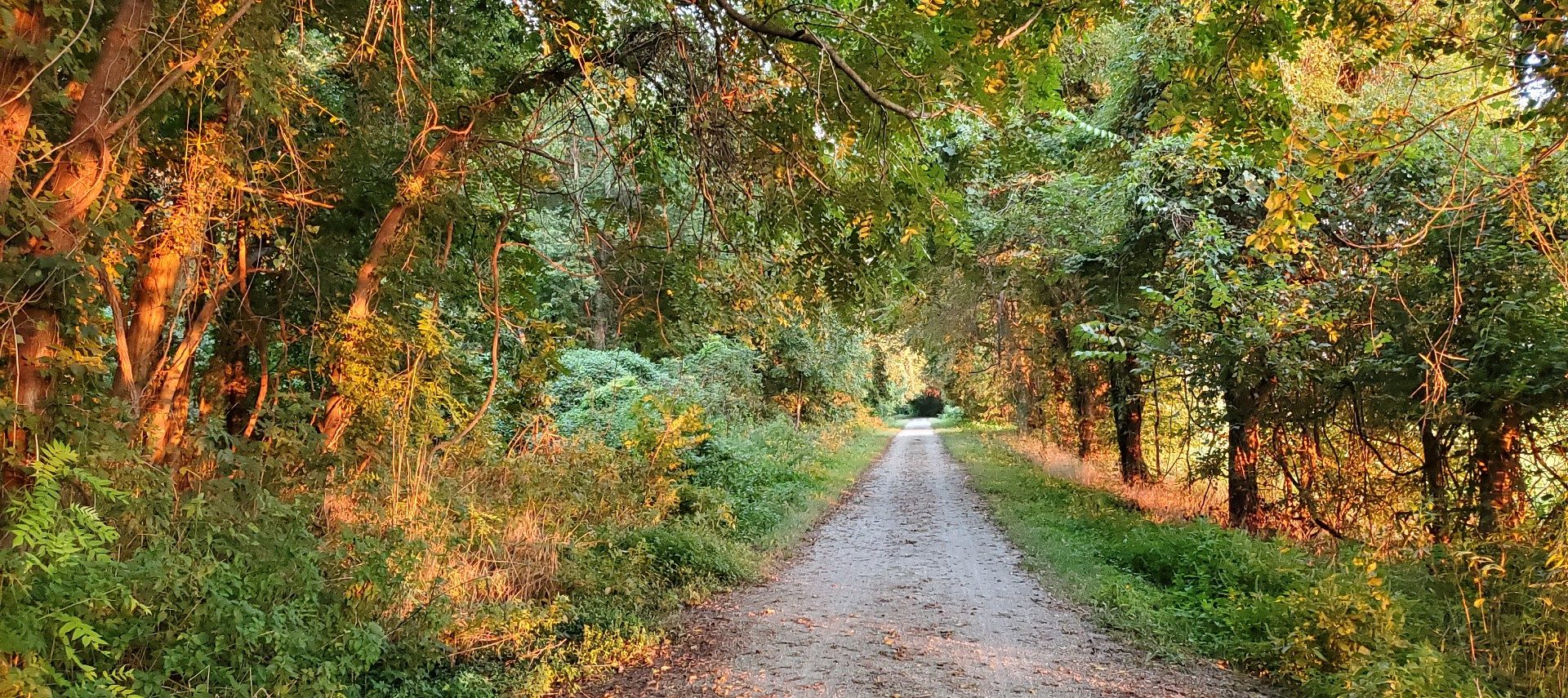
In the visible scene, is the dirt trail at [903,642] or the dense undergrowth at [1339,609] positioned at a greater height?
the dense undergrowth at [1339,609]

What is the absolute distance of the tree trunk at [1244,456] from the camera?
8852 millimetres

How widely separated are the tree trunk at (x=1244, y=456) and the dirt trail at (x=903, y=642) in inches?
119

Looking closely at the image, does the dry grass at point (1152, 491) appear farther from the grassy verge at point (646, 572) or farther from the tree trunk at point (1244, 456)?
the grassy verge at point (646, 572)

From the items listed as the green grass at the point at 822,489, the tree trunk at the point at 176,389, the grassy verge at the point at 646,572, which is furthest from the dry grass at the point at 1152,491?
the tree trunk at the point at 176,389

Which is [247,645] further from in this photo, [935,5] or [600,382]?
[600,382]

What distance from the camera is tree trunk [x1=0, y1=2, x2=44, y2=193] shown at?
2957mm

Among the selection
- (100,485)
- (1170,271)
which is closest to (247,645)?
(100,485)

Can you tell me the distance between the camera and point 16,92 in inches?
119

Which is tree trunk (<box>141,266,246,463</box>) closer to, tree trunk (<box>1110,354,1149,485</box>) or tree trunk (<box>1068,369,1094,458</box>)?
tree trunk (<box>1110,354,1149,485</box>)

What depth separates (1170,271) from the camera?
843 centimetres

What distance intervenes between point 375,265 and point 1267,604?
749 cm

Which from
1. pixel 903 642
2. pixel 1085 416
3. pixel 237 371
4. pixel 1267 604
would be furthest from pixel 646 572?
pixel 1085 416

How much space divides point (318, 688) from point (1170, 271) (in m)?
8.65

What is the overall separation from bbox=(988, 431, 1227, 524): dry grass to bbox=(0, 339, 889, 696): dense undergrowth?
608 centimetres
